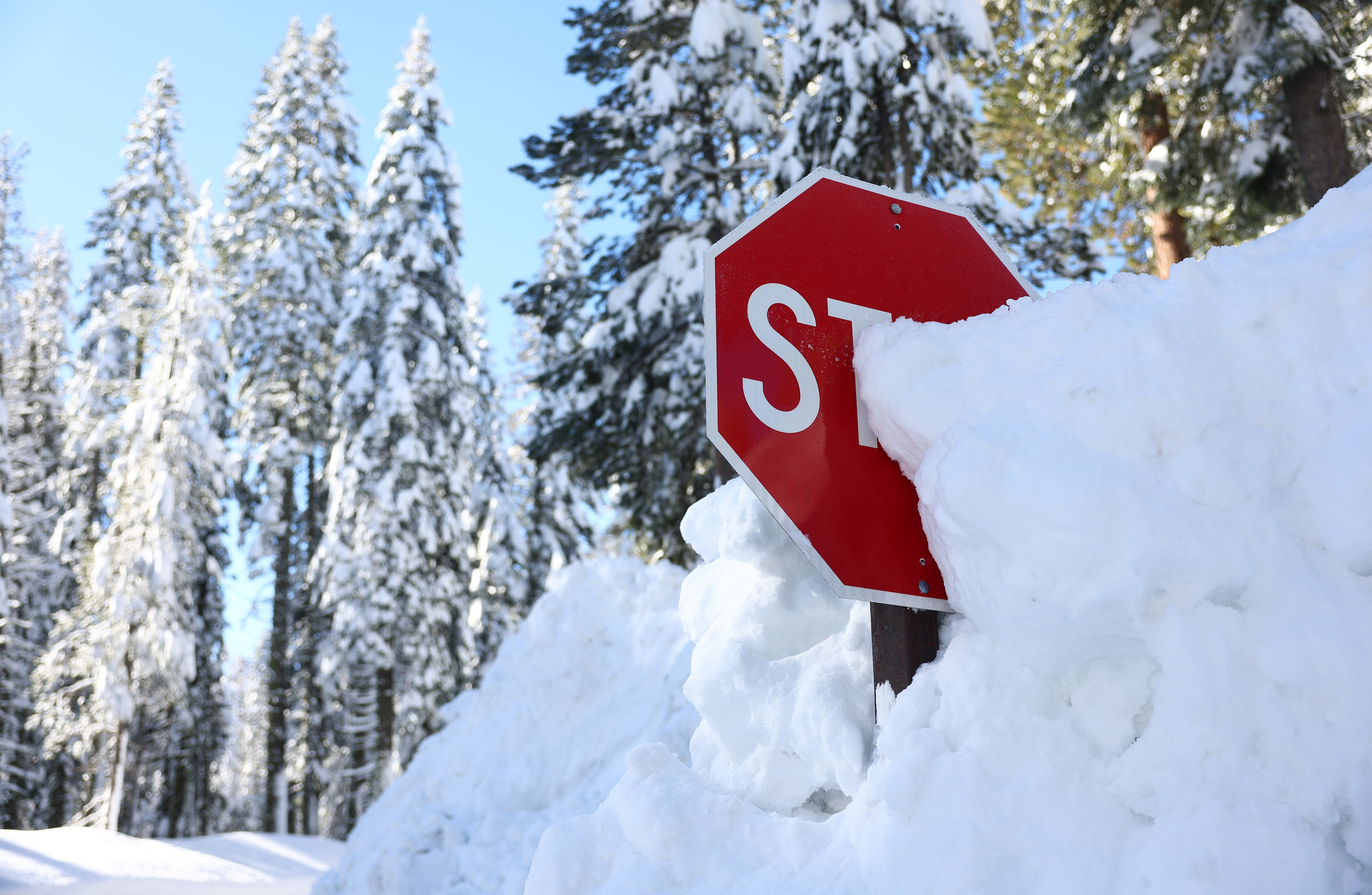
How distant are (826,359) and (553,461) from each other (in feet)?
67.2

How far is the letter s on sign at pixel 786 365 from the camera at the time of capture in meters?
2.15

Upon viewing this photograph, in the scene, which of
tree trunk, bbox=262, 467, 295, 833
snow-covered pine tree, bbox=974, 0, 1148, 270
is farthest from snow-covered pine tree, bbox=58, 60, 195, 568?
snow-covered pine tree, bbox=974, 0, 1148, 270

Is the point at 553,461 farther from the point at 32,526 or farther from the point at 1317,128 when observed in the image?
the point at 1317,128

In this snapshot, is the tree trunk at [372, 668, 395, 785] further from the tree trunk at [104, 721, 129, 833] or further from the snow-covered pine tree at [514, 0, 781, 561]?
the snow-covered pine tree at [514, 0, 781, 561]

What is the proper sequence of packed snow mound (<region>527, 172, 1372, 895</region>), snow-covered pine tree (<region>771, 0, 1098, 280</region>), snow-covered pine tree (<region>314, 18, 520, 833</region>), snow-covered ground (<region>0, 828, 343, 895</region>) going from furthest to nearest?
snow-covered pine tree (<region>314, 18, 520, 833</region>)
snow-covered ground (<region>0, 828, 343, 895</region>)
snow-covered pine tree (<region>771, 0, 1098, 280</region>)
packed snow mound (<region>527, 172, 1372, 895</region>)

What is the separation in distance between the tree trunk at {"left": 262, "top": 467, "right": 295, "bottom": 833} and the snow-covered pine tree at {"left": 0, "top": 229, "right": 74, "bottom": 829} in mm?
4842

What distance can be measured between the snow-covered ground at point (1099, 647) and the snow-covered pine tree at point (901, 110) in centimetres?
748

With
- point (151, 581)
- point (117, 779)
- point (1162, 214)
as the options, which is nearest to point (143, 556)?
point (151, 581)

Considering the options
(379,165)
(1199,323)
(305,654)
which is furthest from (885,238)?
(305,654)

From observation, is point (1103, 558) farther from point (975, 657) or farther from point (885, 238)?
point (885, 238)

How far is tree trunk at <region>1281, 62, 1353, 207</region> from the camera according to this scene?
8.37m

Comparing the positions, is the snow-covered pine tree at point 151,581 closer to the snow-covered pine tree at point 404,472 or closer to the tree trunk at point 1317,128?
the snow-covered pine tree at point 404,472

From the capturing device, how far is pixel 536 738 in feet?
25.9

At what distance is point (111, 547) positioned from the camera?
19.0 metres
